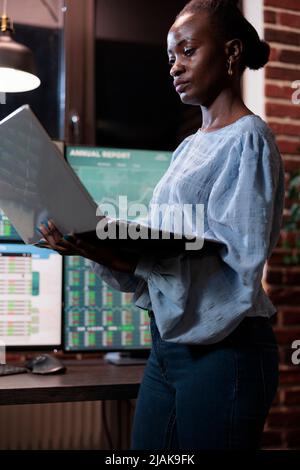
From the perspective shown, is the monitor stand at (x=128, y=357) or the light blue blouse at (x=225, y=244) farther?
the monitor stand at (x=128, y=357)

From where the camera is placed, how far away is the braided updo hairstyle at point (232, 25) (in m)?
0.98

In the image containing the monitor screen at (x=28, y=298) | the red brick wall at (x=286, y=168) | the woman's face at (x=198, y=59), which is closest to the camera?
the woman's face at (x=198, y=59)

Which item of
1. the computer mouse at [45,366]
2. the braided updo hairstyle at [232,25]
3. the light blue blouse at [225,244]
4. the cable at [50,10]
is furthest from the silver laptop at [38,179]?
the cable at [50,10]

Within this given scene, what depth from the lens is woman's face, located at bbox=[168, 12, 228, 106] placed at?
98cm

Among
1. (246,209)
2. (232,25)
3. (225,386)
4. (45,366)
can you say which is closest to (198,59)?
(232,25)

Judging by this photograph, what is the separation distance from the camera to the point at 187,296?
2.84ft

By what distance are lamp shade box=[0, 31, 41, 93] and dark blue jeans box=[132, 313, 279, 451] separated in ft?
3.65

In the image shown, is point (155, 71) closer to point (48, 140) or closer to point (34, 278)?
point (34, 278)

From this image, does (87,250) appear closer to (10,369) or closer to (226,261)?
(226,261)

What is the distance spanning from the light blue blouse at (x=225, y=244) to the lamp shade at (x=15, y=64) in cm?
96

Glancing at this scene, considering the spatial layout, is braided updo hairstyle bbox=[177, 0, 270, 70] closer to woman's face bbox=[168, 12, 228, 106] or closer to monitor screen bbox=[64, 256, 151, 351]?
woman's face bbox=[168, 12, 228, 106]

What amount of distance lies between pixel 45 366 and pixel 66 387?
0.24 meters

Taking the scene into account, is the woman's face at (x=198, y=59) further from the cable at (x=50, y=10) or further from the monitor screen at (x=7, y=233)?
the cable at (x=50, y=10)

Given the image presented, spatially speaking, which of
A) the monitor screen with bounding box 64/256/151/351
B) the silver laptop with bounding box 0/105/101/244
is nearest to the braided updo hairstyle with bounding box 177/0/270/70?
the silver laptop with bounding box 0/105/101/244
